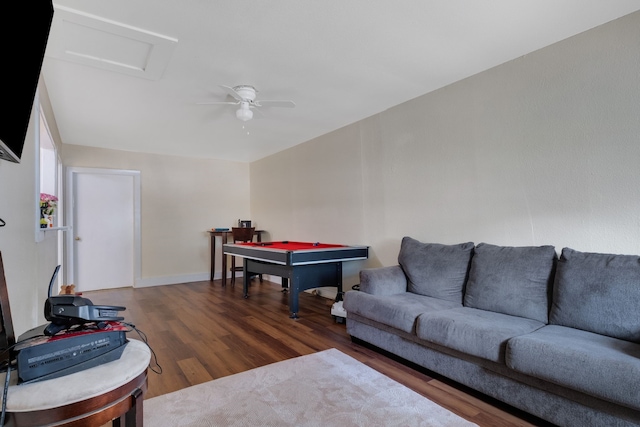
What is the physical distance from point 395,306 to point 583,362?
3.89 ft

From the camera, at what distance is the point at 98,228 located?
552 cm

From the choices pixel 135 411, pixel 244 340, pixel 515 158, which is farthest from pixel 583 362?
pixel 244 340

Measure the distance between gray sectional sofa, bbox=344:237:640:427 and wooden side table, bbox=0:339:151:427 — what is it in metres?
1.80

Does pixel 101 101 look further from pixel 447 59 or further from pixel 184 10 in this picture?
pixel 447 59

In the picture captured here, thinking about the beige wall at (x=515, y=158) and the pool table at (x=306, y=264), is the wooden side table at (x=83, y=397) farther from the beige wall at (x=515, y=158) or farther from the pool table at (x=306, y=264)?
the beige wall at (x=515, y=158)

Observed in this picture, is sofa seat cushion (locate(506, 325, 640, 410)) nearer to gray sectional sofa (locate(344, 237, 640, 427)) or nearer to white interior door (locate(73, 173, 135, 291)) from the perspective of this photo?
gray sectional sofa (locate(344, 237, 640, 427))

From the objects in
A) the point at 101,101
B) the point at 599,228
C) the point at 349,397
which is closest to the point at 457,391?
the point at 349,397

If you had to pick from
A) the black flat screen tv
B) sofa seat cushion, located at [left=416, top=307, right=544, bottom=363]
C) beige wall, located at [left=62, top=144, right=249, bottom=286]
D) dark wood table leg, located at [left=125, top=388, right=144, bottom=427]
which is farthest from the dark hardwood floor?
the black flat screen tv

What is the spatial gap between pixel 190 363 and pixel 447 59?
3.22 m

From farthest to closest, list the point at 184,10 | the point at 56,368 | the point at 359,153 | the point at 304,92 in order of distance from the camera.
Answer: the point at 359,153
the point at 304,92
the point at 184,10
the point at 56,368

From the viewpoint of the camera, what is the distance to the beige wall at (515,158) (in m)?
2.17

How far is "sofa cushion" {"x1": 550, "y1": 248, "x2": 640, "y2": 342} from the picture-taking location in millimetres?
1821

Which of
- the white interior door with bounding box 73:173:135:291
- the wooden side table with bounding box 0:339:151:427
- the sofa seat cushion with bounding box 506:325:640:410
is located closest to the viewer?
the wooden side table with bounding box 0:339:151:427

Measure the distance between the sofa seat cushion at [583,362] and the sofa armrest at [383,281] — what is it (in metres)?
1.22
